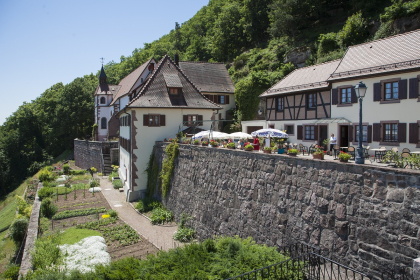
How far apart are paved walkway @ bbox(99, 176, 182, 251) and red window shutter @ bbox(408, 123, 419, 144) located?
42.5 feet

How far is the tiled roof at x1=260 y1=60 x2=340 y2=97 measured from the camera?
74.9ft

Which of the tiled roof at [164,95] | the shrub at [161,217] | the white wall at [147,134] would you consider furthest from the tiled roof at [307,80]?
the shrub at [161,217]

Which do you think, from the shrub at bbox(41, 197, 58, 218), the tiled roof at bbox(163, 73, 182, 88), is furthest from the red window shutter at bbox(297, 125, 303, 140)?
the shrub at bbox(41, 197, 58, 218)

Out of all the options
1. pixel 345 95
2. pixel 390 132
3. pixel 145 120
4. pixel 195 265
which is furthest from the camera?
pixel 145 120

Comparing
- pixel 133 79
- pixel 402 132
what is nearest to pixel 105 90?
pixel 133 79

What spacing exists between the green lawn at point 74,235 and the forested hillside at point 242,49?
23106mm

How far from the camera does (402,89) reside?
→ 16.4 meters

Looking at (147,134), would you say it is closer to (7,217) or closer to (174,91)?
(174,91)

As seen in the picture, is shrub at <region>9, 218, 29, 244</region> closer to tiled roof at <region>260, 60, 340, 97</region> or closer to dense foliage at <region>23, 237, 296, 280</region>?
dense foliage at <region>23, 237, 296, 280</region>

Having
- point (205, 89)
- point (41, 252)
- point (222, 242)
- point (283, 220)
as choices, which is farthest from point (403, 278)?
point (205, 89)

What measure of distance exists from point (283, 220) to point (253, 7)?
162ft

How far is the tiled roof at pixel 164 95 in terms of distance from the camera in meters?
22.9

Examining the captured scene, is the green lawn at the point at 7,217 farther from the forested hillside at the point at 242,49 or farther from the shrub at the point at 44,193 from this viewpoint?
the forested hillside at the point at 242,49

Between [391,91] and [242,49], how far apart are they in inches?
1553
